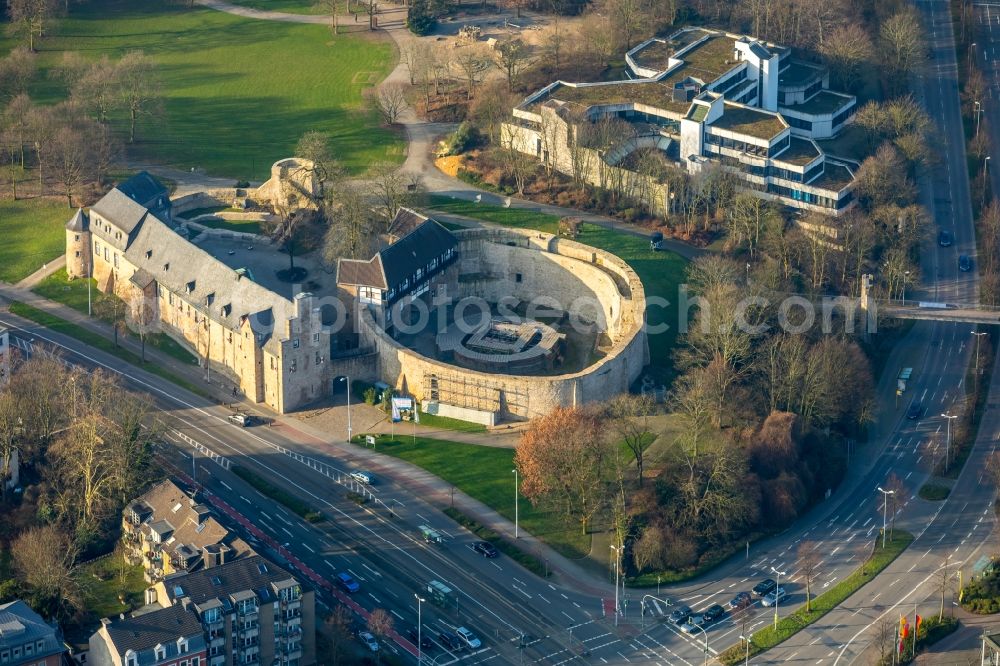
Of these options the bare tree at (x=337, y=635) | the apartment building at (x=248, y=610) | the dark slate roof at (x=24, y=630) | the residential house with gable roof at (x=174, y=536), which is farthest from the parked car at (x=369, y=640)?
the dark slate roof at (x=24, y=630)

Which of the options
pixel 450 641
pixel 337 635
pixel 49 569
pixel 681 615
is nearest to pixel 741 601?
pixel 681 615

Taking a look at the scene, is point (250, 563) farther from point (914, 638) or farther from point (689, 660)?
point (914, 638)

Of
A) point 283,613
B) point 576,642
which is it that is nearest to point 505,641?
point 576,642

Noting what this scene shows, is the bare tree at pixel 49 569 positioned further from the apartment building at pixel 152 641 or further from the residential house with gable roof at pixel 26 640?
the apartment building at pixel 152 641

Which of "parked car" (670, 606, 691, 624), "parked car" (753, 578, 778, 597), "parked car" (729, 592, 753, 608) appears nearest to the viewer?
"parked car" (670, 606, 691, 624)

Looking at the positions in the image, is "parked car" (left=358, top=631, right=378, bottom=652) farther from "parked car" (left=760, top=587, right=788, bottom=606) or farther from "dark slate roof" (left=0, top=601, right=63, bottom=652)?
"parked car" (left=760, top=587, right=788, bottom=606)

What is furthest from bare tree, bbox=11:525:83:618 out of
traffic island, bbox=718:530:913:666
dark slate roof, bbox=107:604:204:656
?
traffic island, bbox=718:530:913:666
